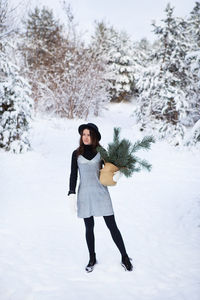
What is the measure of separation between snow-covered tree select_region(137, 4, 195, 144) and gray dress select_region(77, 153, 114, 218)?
27.2 ft

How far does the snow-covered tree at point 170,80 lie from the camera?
10.3 m

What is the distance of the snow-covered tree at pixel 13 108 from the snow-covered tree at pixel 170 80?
656 cm

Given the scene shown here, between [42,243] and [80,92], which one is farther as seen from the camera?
[80,92]

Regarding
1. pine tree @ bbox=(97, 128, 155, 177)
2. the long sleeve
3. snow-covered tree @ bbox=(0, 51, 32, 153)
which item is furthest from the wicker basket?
snow-covered tree @ bbox=(0, 51, 32, 153)

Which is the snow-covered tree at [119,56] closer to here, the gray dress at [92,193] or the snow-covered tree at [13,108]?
the snow-covered tree at [13,108]

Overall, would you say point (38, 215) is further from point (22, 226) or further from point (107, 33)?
point (107, 33)

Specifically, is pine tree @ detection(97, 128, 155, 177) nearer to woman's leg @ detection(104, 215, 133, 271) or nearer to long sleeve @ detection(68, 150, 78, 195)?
long sleeve @ detection(68, 150, 78, 195)

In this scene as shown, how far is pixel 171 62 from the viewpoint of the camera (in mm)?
10562

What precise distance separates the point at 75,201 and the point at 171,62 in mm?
10308

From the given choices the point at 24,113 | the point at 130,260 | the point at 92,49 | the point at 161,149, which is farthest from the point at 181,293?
the point at 92,49

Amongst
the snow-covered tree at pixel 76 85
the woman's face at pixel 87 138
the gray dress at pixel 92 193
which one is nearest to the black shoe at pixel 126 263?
the gray dress at pixel 92 193

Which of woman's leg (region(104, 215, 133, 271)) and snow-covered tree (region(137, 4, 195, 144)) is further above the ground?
snow-covered tree (region(137, 4, 195, 144))

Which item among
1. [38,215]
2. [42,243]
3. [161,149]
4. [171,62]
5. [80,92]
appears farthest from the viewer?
[80,92]

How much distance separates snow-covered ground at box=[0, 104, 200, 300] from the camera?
2393 millimetres
